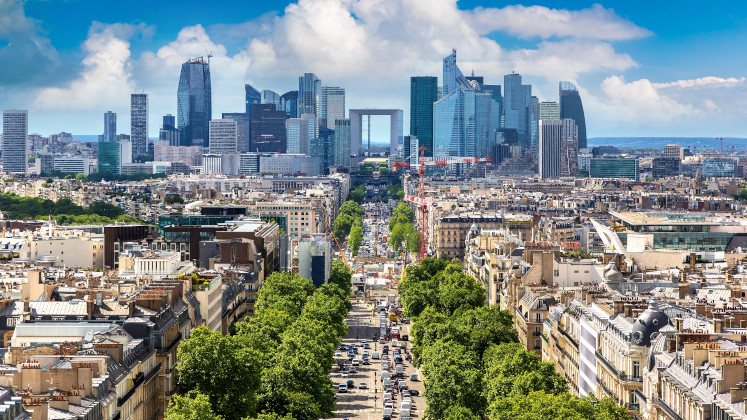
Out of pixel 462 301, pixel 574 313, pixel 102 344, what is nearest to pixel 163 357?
pixel 102 344

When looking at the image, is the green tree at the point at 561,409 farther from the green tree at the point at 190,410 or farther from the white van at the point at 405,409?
the white van at the point at 405,409

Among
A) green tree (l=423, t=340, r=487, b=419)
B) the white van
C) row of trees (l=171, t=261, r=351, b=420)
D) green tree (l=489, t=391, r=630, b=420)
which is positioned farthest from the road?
green tree (l=489, t=391, r=630, b=420)

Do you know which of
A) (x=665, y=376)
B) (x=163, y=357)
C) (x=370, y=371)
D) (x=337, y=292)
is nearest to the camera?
(x=665, y=376)

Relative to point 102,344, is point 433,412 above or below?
below

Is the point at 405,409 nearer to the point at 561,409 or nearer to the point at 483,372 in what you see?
the point at 483,372

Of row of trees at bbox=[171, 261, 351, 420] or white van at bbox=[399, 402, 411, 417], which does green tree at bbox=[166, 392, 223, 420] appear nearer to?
row of trees at bbox=[171, 261, 351, 420]

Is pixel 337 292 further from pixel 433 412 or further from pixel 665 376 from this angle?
pixel 665 376

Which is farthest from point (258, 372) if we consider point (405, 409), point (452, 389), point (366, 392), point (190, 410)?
point (366, 392)

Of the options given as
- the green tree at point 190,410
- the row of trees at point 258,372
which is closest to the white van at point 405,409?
the row of trees at point 258,372
